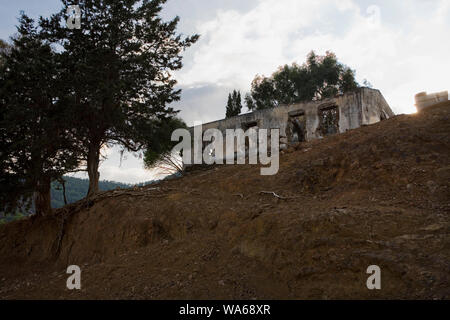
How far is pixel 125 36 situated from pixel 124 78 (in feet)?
5.71

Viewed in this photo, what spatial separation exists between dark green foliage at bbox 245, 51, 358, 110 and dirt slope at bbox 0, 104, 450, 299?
89.1 feet

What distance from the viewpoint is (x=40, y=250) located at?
33.9 feet

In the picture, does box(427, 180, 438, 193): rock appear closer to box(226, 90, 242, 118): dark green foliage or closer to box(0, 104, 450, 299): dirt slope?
box(0, 104, 450, 299): dirt slope

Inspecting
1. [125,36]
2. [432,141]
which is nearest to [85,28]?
[125,36]

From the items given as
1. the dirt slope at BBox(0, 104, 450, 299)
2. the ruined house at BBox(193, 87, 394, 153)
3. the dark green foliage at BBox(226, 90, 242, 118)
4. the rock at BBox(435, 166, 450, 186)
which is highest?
the dark green foliage at BBox(226, 90, 242, 118)

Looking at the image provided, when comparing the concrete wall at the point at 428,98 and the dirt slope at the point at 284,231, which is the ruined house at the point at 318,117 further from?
the dirt slope at the point at 284,231

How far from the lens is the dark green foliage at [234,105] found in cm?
3334

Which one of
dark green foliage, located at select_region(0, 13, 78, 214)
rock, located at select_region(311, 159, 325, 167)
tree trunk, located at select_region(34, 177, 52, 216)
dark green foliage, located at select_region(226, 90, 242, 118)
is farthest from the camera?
dark green foliage, located at select_region(226, 90, 242, 118)

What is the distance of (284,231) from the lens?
17.0 ft

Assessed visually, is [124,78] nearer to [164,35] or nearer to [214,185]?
[164,35]

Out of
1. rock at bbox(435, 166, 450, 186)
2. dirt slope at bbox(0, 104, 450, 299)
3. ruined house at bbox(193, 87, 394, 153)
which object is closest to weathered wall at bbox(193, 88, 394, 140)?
ruined house at bbox(193, 87, 394, 153)

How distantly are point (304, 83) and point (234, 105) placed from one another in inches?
343

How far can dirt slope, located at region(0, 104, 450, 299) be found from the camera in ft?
13.6

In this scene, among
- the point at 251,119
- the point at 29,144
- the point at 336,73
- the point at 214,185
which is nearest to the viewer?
the point at 214,185
